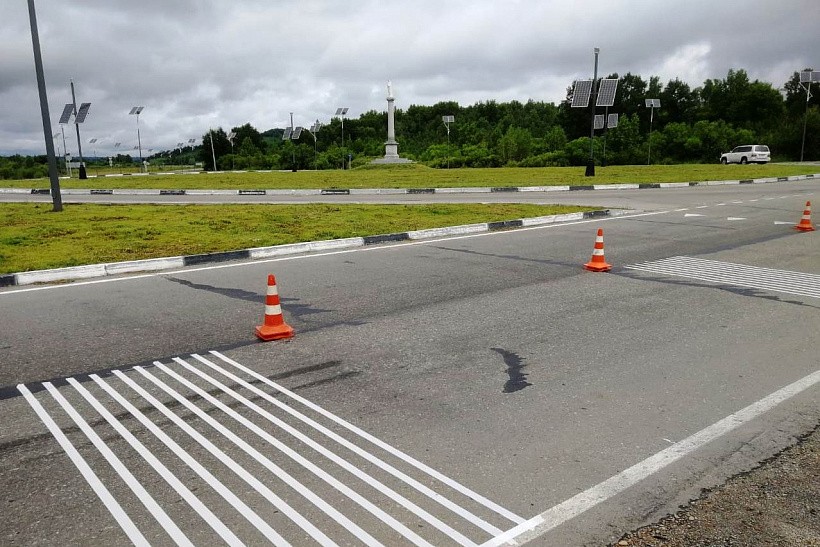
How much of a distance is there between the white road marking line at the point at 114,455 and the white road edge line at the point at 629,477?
1.53 m

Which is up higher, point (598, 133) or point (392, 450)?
point (598, 133)

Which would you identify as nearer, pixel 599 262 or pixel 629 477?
pixel 629 477

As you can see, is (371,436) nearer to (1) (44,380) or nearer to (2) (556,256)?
(1) (44,380)

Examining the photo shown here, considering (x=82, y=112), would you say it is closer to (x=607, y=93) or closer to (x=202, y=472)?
(x=607, y=93)

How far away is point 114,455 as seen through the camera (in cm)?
355

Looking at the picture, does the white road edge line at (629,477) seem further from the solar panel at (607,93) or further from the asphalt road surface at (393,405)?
the solar panel at (607,93)

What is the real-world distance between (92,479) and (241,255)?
763 centimetres

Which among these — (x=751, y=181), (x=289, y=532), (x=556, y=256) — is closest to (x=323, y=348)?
(x=289, y=532)

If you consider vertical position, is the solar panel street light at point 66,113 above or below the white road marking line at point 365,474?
above

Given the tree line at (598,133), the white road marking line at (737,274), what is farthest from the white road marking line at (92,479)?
the tree line at (598,133)

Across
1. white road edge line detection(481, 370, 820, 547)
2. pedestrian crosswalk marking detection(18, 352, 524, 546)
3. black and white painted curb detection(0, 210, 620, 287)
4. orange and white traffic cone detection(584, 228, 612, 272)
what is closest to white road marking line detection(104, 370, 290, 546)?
pedestrian crosswalk marking detection(18, 352, 524, 546)

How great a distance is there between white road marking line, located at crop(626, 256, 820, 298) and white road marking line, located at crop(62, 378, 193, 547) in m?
7.63

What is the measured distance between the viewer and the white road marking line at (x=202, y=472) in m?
2.82

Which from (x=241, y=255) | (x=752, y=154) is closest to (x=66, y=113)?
(x=241, y=255)
